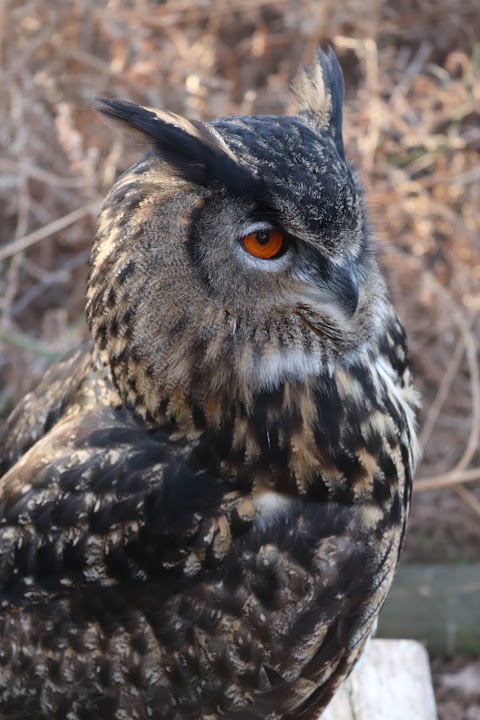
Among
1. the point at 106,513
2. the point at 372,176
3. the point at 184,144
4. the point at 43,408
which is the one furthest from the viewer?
the point at 372,176

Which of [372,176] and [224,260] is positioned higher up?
[372,176]

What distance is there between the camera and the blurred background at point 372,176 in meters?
3.10

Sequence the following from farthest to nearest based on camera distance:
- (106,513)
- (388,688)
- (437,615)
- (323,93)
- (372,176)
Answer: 1. (437,615)
2. (372,176)
3. (388,688)
4. (323,93)
5. (106,513)

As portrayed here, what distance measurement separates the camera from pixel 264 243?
136 centimetres

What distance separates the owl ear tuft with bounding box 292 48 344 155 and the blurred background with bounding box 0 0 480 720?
1.15 metres

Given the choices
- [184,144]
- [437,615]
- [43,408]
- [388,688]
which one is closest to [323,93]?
[184,144]

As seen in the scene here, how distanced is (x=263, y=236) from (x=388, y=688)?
4.49 feet

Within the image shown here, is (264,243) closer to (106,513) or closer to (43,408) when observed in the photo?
(106,513)

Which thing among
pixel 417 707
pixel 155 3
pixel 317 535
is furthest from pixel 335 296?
pixel 155 3

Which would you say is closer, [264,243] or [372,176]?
[264,243]

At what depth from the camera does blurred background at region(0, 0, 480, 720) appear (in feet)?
10.2

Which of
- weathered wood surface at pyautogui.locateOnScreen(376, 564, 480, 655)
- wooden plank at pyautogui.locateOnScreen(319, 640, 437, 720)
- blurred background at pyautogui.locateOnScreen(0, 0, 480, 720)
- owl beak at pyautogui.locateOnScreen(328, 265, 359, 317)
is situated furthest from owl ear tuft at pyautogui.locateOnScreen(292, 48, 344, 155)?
weathered wood surface at pyautogui.locateOnScreen(376, 564, 480, 655)

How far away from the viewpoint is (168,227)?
1360mm

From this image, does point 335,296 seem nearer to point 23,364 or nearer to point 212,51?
point 23,364
